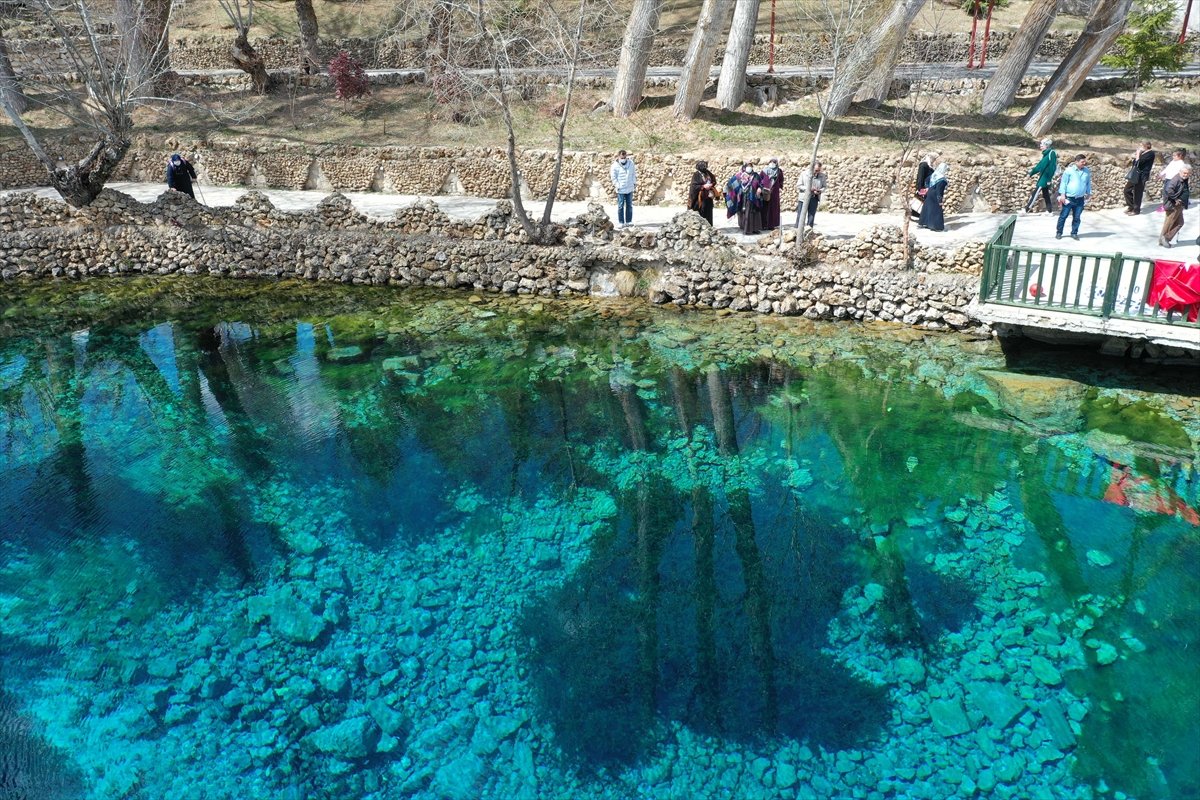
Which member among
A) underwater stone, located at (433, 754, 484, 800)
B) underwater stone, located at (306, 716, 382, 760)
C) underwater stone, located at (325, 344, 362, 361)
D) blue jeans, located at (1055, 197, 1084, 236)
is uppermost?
blue jeans, located at (1055, 197, 1084, 236)

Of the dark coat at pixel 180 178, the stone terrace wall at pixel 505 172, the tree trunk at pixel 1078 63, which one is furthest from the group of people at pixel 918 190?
the dark coat at pixel 180 178

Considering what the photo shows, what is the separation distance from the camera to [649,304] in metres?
17.1

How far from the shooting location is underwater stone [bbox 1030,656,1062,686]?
8.38m

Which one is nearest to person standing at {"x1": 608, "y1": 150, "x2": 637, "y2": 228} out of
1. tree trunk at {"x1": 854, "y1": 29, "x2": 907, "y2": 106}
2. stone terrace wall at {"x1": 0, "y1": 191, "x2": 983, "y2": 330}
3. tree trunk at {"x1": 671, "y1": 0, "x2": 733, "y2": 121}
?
stone terrace wall at {"x1": 0, "y1": 191, "x2": 983, "y2": 330}

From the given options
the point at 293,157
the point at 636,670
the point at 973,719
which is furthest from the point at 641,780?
the point at 293,157

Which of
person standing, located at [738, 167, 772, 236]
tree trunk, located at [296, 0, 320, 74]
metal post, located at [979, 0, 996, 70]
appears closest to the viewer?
person standing, located at [738, 167, 772, 236]

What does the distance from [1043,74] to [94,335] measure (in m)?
21.5

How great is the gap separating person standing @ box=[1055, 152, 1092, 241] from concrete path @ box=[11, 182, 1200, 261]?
1.28 ft

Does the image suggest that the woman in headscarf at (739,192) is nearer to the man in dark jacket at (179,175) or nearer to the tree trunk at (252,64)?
the man in dark jacket at (179,175)

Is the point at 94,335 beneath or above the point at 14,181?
beneath

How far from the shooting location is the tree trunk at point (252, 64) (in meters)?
25.9

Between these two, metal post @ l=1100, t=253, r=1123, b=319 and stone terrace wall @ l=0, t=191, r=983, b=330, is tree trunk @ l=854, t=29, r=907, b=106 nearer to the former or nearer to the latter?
stone terrace wall @ l=0, t=191, r=983, b=330

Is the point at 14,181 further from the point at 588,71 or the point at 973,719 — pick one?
the point at 973,719

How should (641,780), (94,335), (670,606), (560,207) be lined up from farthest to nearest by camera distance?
(560,207), (94,335), (670,606), (641,780)
